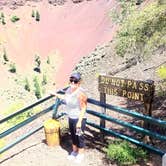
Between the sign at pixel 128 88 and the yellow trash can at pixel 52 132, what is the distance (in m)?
1.09

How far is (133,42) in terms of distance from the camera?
8594 millimetres

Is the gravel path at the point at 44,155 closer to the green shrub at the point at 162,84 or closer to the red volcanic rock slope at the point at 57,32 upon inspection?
the green shrub at the point at 162,84

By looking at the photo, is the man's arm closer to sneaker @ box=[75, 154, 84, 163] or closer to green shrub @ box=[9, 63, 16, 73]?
sneaker @ box=[75, 154, 84, 163]

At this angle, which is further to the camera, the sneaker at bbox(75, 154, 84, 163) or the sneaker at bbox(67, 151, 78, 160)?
the sneaker at bbox(67, 151, 78, 160)

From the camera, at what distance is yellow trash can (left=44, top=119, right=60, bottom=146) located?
875 centimetres

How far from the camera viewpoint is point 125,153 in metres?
7.93

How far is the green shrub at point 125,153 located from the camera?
7906 mm

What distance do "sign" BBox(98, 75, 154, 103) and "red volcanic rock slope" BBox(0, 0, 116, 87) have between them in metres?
53.6

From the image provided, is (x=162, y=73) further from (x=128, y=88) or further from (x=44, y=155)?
(x=44, y=155)

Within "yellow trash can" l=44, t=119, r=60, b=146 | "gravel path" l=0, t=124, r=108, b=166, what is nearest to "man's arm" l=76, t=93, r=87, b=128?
"gravel path" l=0, t=124, r=108, b=166

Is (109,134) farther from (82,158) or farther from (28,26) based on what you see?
(28,26)

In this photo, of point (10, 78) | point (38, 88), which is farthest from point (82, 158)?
point (10, 78)

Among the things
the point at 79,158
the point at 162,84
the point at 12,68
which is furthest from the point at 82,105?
the point at 12,68

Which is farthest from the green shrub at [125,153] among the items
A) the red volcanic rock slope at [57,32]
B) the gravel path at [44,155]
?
the red volcanic rock slope at [57,32]
